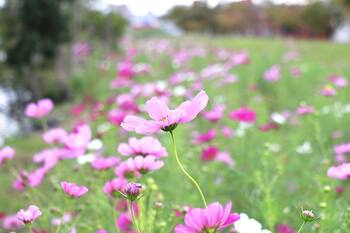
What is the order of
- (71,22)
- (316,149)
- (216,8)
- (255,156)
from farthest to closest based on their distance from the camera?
(216,8), (71,22), (316,149), (255,156)

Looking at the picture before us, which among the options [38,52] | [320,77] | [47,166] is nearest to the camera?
[47,166]

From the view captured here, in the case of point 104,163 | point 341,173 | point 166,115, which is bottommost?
point 104,163

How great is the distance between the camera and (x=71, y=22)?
812 cm

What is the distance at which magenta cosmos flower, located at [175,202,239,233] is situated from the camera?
0.69 metres

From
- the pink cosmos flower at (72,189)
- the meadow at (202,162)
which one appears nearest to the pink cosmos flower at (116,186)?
the meadow at (202,162)

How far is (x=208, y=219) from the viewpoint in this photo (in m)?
0.70

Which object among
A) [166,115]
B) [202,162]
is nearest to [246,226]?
[166,115]

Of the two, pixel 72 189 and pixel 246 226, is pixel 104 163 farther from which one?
pixel 246 226

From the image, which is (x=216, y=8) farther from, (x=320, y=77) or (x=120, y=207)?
(x=120, y=207)

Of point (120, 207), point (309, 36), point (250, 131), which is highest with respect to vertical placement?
point (120, 207)

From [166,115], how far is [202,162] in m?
1.65

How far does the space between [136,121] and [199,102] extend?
0.11 meters

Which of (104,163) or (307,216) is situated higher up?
(307,216)

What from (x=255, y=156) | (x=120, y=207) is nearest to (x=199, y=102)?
(x=120, y=207)
